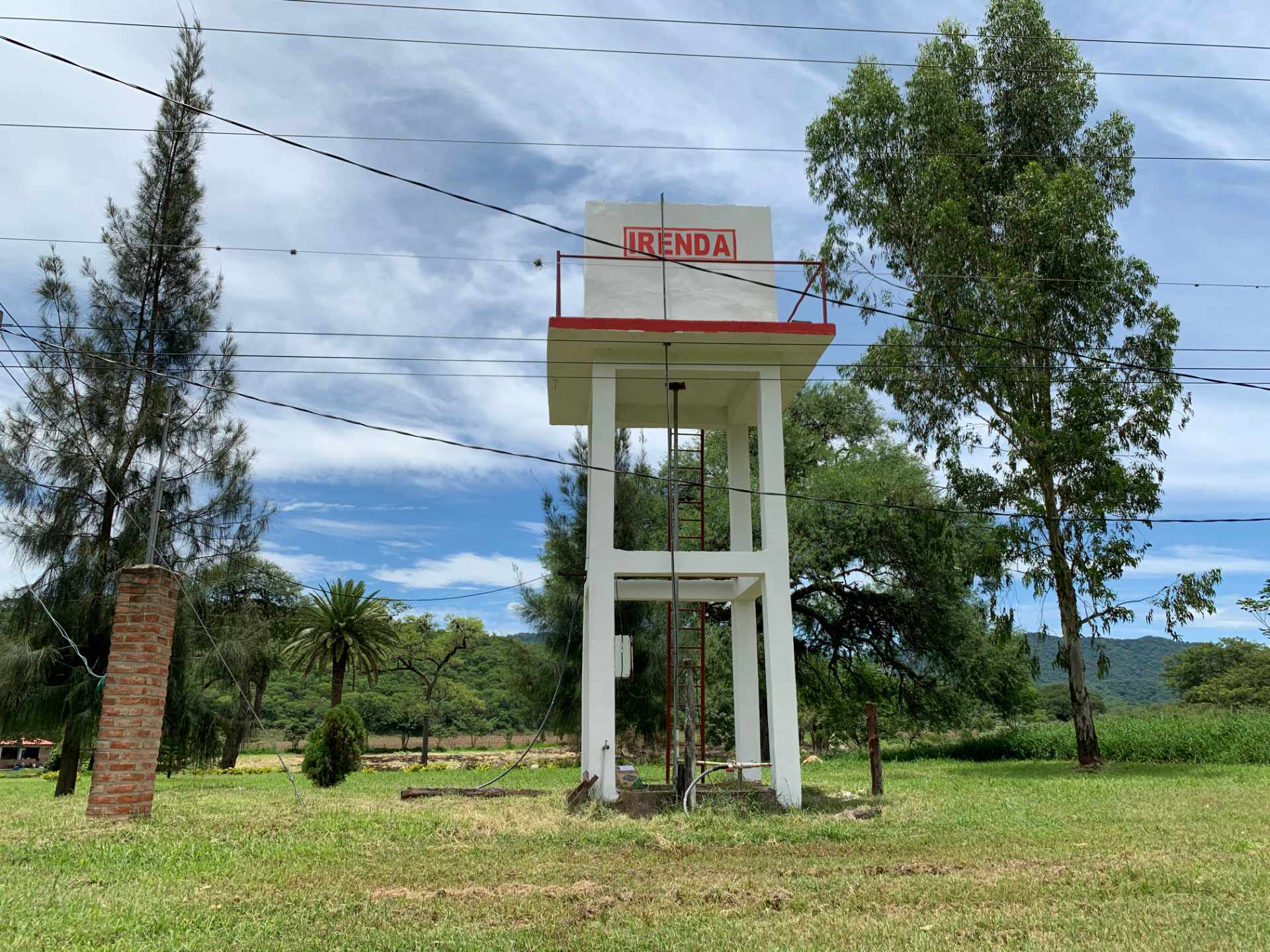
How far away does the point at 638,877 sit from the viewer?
6.95 metres

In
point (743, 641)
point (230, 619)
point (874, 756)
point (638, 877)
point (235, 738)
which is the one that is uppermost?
point (230, 619)

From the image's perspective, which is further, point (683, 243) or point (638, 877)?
point (683, 243)

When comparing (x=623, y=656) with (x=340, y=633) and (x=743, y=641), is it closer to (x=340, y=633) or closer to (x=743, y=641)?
(x=743, y=641)

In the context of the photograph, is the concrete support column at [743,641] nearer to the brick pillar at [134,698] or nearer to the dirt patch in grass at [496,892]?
the dirt patch in grass at [496,892]

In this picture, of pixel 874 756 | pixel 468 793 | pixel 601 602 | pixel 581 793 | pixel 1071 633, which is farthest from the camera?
pixel 1071 633

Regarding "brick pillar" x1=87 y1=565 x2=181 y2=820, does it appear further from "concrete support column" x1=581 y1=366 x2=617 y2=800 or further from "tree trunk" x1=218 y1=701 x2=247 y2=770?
"tree trunk" x1=218 y1=701 x2=247 y2=770

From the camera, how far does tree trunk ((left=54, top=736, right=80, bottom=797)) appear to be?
1664 cm

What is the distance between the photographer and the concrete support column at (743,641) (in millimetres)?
13914

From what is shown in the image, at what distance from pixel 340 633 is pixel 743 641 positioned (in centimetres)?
1915

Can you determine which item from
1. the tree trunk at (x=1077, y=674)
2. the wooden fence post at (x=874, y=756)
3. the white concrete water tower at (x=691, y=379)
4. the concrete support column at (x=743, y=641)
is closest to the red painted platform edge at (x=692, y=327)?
the white concrete water tower at (x=691, y=379)

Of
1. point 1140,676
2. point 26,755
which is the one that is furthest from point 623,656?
point 1140,676

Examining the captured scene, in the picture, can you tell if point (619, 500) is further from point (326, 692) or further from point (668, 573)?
point (326, 692)

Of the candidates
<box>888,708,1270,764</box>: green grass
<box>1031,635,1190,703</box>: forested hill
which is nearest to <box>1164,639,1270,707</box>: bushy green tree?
<box>1031,635,1190,703</box>: forested hill

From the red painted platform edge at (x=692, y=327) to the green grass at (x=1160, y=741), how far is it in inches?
541
